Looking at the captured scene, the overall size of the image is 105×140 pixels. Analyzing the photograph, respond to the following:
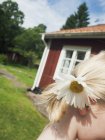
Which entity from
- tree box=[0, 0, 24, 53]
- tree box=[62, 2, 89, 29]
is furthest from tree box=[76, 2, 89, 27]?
tree box=[0, 0, 24, 53]

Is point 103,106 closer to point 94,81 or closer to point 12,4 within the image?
point 94,81

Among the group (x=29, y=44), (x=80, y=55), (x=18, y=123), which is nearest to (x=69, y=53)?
(x=80, y=55)

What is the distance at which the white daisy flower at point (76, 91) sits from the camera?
1026 mm

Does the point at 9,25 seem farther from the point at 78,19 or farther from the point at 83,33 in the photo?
the point at 83,33

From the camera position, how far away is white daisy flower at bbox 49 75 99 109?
3.37ft

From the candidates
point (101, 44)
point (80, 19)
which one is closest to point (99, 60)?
point (101, 44)

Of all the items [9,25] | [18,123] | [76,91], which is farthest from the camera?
[9,25]

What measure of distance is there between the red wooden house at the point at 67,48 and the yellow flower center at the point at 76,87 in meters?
10.4

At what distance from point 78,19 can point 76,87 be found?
7211 cm

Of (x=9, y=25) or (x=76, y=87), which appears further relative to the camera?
(x=9, y=25)

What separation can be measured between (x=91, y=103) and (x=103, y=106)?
0.04 metres

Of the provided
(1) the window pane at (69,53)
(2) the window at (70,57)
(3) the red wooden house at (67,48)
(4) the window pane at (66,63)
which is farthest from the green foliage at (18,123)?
(1) the window pane at (69,53)

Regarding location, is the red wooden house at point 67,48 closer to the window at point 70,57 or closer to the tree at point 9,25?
the window at point 70,57

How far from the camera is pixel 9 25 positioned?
54094mm
